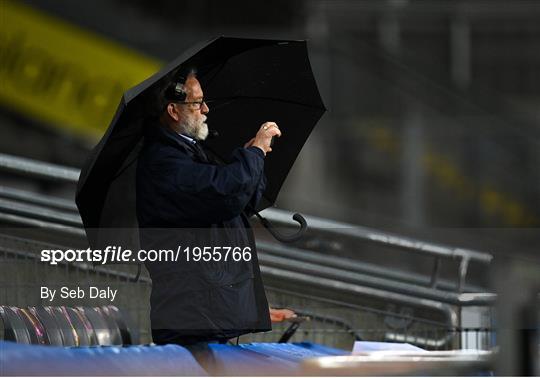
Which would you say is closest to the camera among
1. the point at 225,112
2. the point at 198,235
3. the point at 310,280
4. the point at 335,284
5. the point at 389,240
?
the point at 198,235

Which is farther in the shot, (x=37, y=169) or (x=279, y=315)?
(x=37, y=169)

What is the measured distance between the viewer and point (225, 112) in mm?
4316

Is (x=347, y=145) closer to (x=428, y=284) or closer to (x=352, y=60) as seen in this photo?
(x=352, y=60)

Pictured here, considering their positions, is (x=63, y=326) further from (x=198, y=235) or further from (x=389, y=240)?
(x=389, y=240)

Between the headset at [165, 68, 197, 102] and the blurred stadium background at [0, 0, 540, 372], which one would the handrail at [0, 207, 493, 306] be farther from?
the blurred stadium background at [0, 0, 540, 372]

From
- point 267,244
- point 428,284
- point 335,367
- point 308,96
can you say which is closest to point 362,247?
point 428,284

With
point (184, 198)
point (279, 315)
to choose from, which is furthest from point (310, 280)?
point (184, 198)

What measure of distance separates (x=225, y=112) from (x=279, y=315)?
68 centimetres

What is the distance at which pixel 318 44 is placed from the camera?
1062 centimetres

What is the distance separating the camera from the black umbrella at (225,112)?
12.5ft

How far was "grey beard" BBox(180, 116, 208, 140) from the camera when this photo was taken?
3.78m

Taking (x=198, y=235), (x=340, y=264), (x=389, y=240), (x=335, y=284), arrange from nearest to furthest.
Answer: (x=198, y=235), (x=335, y=284), (x=340, y=264), (x=389, y=240)

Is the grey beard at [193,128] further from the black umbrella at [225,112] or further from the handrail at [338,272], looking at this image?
the handrail at [338,272]

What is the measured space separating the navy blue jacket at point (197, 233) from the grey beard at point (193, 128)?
2.9 inches
